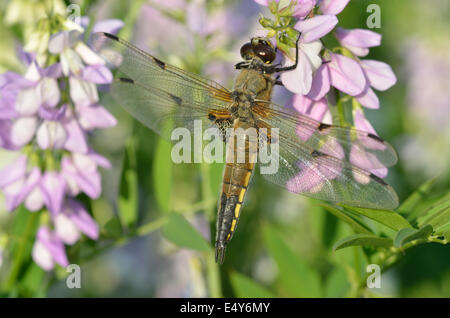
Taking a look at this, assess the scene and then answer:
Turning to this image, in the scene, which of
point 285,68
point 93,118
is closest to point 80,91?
point 93,118

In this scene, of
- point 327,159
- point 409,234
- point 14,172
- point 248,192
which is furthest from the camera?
point 248,192

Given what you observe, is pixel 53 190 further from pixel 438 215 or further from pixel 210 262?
pixel 438 215

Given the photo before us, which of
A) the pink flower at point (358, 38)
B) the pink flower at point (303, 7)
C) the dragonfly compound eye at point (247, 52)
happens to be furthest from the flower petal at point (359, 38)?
the dragonfly compound eye at point (247, 52)

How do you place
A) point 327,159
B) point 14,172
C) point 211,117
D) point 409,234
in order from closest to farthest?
1. point 409,234
2. point 327,159
3. point 14,172
4. point 211,117

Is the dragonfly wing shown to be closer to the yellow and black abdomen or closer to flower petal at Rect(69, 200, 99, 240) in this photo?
the yellow and black abdomen

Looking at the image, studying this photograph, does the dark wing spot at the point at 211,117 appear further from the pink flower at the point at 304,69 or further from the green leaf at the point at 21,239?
the green leaf at the point at 21,239

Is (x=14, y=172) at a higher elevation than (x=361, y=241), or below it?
higher
